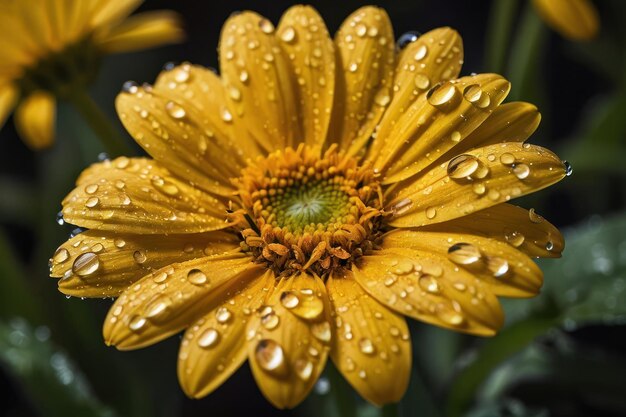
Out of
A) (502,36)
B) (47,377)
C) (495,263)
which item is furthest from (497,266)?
(47,377)

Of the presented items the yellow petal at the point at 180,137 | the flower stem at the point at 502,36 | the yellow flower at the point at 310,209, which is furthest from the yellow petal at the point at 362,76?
the flower stem at the point at 502,36

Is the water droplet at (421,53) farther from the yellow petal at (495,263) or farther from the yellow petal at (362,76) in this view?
the yellow petal at (495,263)

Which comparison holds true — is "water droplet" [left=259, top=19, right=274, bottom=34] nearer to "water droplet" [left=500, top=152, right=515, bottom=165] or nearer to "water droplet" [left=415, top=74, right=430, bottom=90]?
"water droplet" [left=415, top=74, right=430, bottom=90]

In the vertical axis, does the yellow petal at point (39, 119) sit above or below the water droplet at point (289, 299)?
above

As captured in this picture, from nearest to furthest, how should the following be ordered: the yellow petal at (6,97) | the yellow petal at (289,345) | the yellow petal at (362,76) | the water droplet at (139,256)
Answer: the yellow petal at (289,345) → the water droplet at (139,256) → the yellow petal at (362,76) → the yellow petal at (6,97)

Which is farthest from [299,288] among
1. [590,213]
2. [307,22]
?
[590,213]

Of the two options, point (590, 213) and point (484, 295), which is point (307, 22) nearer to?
point (484, 295)

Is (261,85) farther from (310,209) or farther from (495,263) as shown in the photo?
(495,263)
